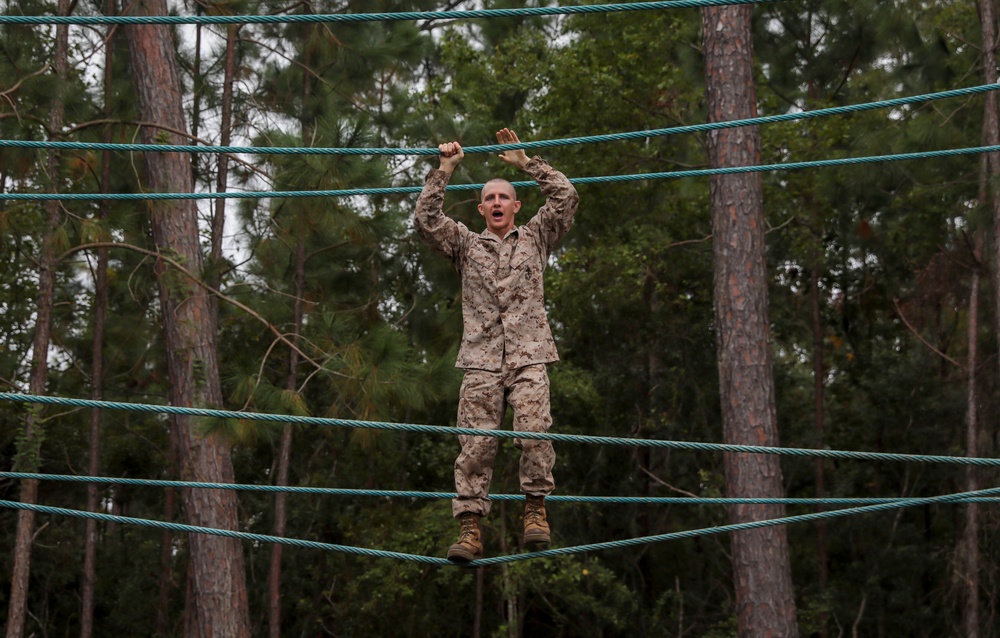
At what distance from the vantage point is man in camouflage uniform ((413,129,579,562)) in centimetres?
434

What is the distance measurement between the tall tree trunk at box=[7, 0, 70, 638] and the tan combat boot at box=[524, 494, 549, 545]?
630cm

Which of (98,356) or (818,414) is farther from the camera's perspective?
(818,414)

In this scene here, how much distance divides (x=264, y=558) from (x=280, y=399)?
928cm

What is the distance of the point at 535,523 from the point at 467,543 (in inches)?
9.6

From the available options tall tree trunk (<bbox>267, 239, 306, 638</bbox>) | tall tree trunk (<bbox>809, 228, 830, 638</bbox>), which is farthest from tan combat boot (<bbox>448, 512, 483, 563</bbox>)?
tall tree trunk (<bbox>809, 228, 830, 638</bbox>)

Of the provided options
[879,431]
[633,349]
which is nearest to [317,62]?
[633,349]

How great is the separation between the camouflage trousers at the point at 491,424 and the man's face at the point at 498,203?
521 millimetres

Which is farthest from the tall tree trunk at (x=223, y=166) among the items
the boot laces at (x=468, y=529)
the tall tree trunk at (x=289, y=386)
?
the boot laces at (x=468, y=529)

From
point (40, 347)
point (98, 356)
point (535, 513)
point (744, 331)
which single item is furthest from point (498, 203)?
point (98, 356)

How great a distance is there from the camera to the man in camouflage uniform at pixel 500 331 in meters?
4.34

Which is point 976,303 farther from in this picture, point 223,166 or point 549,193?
point 549,193

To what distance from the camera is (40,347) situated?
10711mm

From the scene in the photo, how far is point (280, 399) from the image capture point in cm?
832

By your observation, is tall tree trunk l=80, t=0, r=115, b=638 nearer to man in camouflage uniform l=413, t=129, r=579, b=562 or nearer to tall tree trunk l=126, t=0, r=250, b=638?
tall tree trunk l=126, t=0, r=250, b=638
